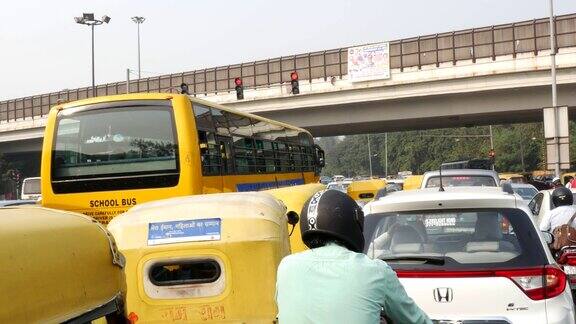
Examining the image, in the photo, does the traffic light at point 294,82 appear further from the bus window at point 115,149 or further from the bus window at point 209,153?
the bus window at point 115,149

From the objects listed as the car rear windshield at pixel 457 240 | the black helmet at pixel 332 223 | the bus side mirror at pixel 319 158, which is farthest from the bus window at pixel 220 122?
the bus side mirror at pixel 319 158

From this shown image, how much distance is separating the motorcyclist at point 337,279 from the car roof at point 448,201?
203cm

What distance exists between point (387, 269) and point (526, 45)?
3295 cm

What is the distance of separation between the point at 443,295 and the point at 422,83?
31.0m

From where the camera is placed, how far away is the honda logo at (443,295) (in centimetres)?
463

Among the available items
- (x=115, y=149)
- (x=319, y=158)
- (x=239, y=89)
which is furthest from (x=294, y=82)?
(x=115, y=149)

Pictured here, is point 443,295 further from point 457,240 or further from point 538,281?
point 457,240

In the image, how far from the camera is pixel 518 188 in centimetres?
1908

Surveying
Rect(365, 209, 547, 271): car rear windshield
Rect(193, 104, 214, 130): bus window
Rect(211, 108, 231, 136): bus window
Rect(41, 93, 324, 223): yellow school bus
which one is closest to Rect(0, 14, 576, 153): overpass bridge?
Rect(211, 108, 231, 136): bus window

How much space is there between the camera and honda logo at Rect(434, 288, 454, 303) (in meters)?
4.63

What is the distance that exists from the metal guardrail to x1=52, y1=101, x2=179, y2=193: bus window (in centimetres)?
2459

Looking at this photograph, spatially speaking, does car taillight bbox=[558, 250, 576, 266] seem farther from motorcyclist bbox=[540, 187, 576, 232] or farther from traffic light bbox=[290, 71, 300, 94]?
traffic light bbox=[290, 71, 300, 94]

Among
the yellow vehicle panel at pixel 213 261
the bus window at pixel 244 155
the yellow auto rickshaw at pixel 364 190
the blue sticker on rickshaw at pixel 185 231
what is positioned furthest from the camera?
the yellow auto rickshaw at pixel 364 190

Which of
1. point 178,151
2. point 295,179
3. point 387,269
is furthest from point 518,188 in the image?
point 387,269
